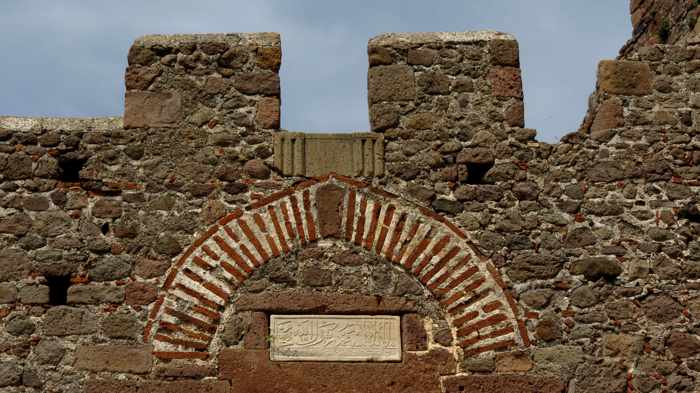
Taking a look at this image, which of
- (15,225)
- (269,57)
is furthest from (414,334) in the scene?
(15,225)

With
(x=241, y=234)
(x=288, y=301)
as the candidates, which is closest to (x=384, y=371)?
(x=288, y=301)

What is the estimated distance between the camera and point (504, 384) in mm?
7895

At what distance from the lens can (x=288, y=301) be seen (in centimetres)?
808

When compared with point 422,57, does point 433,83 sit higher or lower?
lower

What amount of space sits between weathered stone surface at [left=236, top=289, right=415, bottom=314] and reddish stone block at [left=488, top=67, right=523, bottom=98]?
1782 millimetres

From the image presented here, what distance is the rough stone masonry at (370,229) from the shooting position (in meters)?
7.96

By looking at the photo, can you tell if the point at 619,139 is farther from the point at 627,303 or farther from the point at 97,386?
the point at 97,386

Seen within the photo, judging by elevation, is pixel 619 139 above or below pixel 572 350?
above

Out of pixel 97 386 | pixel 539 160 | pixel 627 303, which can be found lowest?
pixel 97 386

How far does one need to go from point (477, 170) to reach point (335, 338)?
165cm

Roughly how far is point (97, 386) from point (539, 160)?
3.54 m

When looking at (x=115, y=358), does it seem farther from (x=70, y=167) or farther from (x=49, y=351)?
(x=70, y=167)

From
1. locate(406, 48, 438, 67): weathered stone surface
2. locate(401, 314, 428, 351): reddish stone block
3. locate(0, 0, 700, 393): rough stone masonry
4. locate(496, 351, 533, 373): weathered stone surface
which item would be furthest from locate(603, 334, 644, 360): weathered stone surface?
locate(406, 48, 438, 67): weathered stone surface

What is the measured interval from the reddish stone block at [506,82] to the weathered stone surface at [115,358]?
318cm
